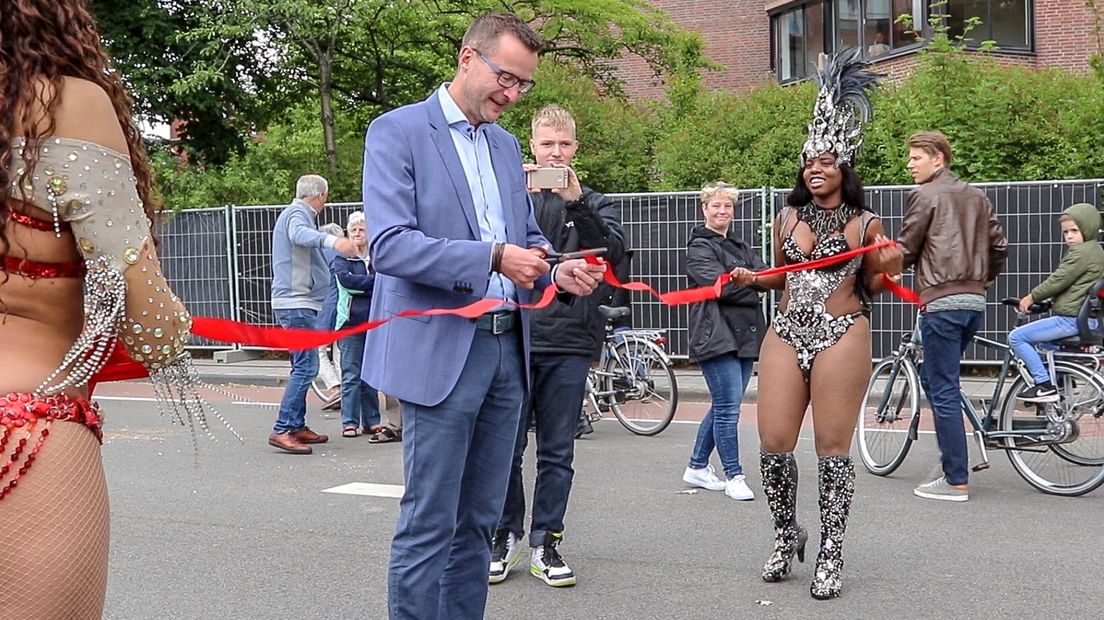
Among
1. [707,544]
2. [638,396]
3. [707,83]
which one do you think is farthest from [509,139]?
[707,83]

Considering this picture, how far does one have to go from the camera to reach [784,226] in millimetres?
5207

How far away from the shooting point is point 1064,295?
7883mm

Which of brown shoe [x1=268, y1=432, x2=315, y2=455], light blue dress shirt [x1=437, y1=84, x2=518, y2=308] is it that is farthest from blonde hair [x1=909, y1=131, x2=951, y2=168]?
brown shoe [x1=268, y1=432, x2=315, y2=455]

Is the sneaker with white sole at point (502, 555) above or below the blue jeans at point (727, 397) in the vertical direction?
below

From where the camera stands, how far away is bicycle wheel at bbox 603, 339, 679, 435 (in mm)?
9914

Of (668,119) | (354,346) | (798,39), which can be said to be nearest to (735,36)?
(798,39)

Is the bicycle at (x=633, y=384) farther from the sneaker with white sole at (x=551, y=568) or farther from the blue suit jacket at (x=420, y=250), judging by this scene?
the blue suit jacket at (x=420, y=250)

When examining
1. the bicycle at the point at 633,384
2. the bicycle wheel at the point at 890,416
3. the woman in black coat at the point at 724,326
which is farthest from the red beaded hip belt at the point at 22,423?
the bicycle at the point at 633,384

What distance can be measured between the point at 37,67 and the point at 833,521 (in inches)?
151

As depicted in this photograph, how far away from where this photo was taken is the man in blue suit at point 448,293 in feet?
10.9

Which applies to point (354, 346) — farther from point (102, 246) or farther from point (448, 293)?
point (102, 246)

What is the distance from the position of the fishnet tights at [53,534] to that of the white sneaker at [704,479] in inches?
214

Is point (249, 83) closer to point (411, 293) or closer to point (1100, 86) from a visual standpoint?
point (1100, 86)

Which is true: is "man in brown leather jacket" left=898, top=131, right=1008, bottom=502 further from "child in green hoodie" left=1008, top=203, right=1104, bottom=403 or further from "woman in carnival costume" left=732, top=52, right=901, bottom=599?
"woman in carnival costume" left=732, top=52, right=901, bottom=599
